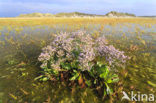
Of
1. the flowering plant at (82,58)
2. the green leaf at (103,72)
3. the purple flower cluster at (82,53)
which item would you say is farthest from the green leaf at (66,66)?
the green leaf at (103,72)

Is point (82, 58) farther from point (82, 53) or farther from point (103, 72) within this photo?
point (103, 72)

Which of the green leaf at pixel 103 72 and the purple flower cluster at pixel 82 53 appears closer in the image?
the purple flower cluster at pixel 82 53

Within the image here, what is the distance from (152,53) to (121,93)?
7.31 meters

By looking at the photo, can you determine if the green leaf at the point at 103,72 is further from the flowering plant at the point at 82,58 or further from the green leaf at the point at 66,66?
the green leaf at the point at 66,66

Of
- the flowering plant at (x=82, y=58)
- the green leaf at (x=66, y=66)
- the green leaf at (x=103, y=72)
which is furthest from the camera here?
the green leaf at (x=66, y=66)

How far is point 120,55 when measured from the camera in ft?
15.6

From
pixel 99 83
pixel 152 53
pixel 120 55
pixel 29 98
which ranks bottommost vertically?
pixel 29 98

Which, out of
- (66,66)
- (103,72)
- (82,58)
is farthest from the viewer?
(66,66)

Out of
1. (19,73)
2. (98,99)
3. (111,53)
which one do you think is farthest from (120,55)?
(19,73)

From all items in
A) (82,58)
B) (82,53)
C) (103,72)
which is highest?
(82,53)

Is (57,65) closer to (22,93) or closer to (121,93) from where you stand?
(22,93)

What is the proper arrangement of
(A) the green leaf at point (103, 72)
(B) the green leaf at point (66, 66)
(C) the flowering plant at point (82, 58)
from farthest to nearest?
(B) the green leaf at point (66, 66)
(A) the green leaf at point (103, 72)
(C) the flowering plant at point (82, 58)

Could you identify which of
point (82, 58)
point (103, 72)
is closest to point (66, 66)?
point (82, 58)

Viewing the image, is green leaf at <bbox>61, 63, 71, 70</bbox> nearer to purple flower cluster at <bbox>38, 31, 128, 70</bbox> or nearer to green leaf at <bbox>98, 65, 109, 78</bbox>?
purple flower cluster at <bbox>38, 31, 128, 70</bbox>
